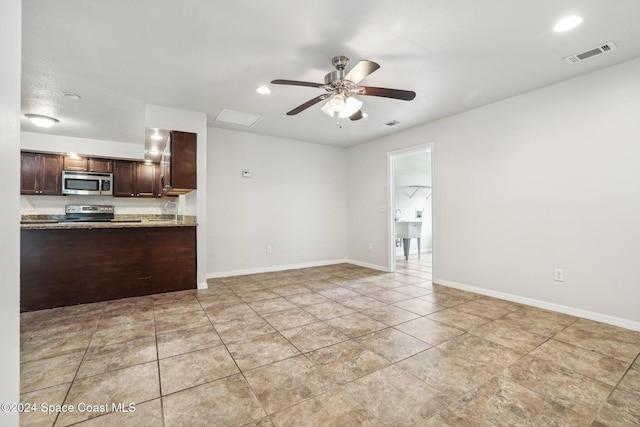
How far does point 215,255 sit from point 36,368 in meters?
2.82

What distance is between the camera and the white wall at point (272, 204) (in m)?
4.85

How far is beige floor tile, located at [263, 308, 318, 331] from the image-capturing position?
9.17 ft

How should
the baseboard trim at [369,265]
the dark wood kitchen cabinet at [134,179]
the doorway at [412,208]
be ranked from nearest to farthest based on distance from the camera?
the baseboard trim at [369,265] → the dark wood kitchen cabinet at [134,179] → the doorway at [412,208]

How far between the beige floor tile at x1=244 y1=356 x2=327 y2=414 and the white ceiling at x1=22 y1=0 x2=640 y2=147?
263cm

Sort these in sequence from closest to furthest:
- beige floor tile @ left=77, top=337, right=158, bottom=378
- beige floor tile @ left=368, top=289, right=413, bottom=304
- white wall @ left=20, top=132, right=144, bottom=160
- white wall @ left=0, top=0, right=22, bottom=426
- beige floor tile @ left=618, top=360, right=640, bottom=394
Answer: white wall @ left=0, top=0, right=22, bottom=426 → beige floor tile @ left=618, top=360, right=640, bottom=394 → beige floor tile @ left=77, top=337, right=158, bottom=378 → beige floor tile @ left=368, top=289, right=413, bottom=304 → white wall @ left=20, top=132, right=144, bottom=160

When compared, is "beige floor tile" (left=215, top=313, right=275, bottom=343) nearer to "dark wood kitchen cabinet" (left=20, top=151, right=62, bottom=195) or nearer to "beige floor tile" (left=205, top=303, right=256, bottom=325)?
"beige floor tile" (left=205, top=303, right=256, bottom=325)

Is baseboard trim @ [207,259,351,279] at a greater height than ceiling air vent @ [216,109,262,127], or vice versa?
ceiling air vent @ [216,109,262,127]

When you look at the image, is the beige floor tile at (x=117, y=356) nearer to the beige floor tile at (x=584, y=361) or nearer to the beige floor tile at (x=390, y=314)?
the beige floor tile at (x=390, y=314)

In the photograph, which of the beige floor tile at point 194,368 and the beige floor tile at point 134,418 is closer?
the beige floor tile at point 134,418

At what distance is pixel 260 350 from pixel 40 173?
6.01 m

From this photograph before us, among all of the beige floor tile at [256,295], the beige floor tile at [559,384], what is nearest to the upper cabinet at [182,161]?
the beige floor tile at [256,295]

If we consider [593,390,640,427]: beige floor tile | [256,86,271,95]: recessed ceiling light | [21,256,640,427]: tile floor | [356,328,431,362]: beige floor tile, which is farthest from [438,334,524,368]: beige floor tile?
[256,86,271,95]: recessed ceiling light

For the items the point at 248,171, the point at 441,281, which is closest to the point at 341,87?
the point at 248,171

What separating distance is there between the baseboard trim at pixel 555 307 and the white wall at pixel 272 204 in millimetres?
2742
